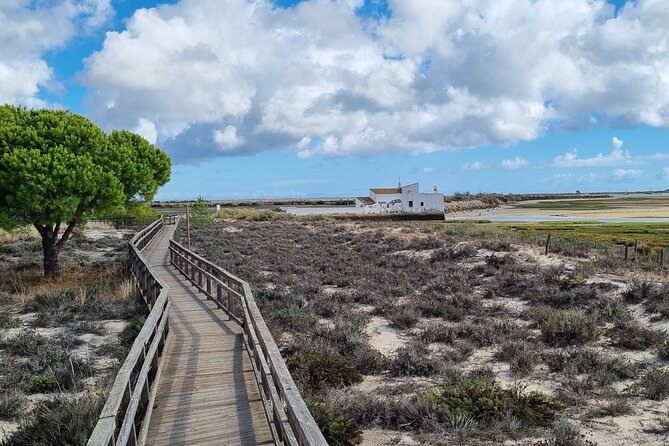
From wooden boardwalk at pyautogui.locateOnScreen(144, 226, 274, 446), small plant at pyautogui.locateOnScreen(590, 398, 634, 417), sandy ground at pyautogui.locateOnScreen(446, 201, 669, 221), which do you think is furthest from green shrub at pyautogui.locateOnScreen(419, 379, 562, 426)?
sandy ground at pyautogui.locateOnScreen(446, 201, 669, 221)

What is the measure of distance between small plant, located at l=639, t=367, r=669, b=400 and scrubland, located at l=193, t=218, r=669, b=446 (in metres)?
0.03

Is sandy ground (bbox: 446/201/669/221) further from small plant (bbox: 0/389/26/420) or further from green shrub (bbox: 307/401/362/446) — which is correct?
small plant (bbox: 0/389/26/420)

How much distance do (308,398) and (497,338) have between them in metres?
6.14

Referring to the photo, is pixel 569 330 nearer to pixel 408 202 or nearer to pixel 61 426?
pixel 61 426

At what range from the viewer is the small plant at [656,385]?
326 inches

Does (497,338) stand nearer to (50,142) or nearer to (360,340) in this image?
(360,340)

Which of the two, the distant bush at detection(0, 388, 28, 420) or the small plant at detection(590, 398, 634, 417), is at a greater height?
the distant bush at detection(0, 388, 28, 420)

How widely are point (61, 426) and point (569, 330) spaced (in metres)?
11.0

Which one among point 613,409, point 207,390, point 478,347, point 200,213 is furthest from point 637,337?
point 200,213

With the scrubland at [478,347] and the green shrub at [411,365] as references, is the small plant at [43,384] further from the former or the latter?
the green shrub at [411,365]

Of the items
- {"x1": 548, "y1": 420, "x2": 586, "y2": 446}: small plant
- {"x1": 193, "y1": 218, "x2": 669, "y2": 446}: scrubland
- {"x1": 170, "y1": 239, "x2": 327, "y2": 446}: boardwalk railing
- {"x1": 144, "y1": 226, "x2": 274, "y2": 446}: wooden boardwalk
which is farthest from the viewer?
{"x1": 193, "y1": 218, "x2": 669, "y2": 446}: scrubland

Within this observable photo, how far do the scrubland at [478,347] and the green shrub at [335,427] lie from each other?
2 centimetres

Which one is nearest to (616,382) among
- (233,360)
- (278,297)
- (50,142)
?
(233,360)

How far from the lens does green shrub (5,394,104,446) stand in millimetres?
6340
